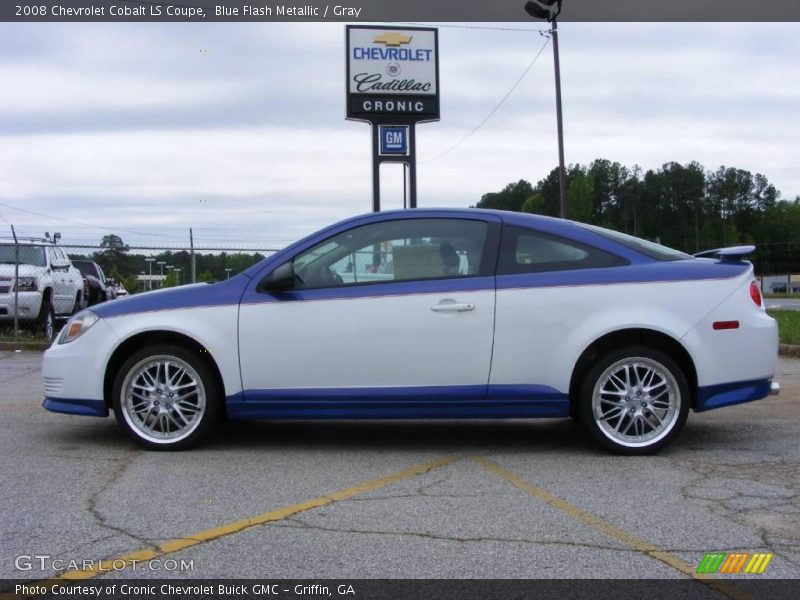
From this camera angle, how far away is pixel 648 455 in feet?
19.0

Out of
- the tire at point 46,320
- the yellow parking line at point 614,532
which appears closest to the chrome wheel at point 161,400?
the yellow parking line at point 614,532

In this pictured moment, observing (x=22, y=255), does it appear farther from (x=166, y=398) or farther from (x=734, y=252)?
(x=734, y=252)

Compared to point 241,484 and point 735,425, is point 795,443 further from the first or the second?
point 241,484

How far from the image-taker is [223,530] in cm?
420

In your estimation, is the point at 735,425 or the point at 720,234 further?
the point at 720,234

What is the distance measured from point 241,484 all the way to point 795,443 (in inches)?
150

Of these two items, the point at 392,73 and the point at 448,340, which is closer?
the point at 448,340

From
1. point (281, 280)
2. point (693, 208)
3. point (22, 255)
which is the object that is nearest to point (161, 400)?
point (281, 280)

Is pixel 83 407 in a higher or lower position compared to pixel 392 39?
lower

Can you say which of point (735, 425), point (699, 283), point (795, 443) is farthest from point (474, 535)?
point (735, 425)

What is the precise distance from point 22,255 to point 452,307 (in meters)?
11.4

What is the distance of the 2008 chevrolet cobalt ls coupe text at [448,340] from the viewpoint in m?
5.70

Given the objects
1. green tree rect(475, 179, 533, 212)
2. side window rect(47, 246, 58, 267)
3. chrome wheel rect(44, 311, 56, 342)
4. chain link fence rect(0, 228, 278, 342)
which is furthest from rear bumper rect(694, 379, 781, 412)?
green tree rect(475, 179, 533, 212)
